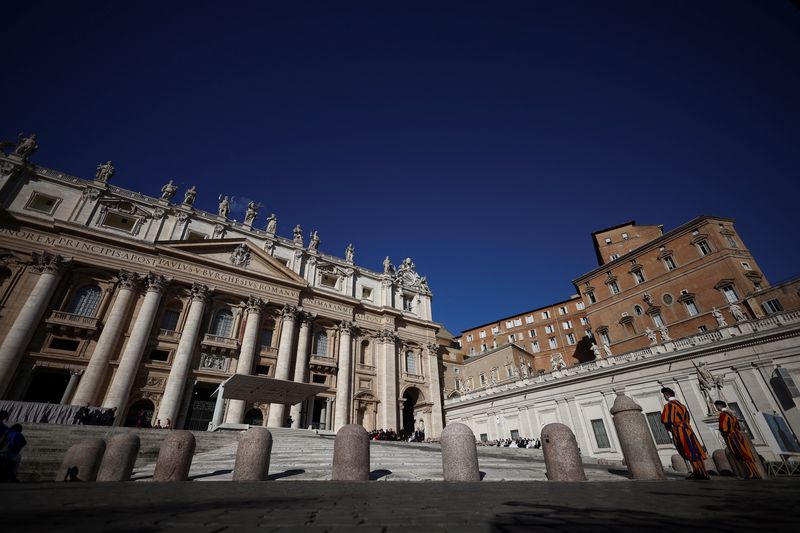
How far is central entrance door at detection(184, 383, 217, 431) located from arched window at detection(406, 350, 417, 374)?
1777cm

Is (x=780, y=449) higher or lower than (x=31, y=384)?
lower

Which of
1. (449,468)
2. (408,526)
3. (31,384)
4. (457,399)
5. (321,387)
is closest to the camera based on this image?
(408,526)

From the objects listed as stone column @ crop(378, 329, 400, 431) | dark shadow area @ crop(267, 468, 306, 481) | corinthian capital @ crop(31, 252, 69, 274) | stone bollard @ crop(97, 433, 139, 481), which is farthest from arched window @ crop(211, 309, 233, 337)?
dark shadow area @ crop(267, 468, 306, 481)

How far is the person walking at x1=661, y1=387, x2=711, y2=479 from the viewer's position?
7.14 metres

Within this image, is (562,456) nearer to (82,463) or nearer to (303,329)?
(82,463)

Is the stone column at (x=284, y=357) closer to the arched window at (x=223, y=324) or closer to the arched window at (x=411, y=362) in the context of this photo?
the arched window at (x=223, y=324)

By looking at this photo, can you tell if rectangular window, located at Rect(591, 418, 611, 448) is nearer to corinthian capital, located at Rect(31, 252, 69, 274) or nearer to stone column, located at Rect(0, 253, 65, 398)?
stone column, located at Rect(0, 253, 65, 398)

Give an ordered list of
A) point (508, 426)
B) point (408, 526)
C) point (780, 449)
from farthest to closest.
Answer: point (508, 426) < point (780, 449) < point (408, 526)

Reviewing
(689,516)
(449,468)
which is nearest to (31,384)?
(449,468)

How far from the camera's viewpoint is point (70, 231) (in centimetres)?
2469

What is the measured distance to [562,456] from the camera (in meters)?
7.96

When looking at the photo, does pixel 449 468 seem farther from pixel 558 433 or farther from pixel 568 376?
pixel 568 376

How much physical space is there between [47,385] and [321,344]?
1798 centimetres

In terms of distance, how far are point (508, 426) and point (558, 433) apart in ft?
76.4
